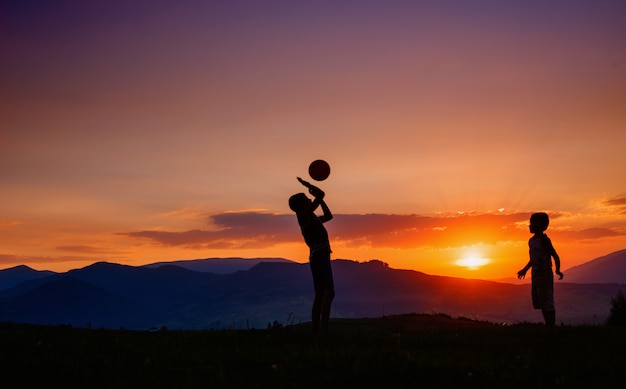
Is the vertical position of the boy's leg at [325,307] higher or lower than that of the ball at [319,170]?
lower

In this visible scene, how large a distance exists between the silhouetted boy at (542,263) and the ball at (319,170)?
670 cm

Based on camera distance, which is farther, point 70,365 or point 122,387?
point 70,365

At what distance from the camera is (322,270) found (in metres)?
14.6

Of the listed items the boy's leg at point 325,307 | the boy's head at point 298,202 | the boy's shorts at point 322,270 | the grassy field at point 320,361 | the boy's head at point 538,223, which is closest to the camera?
the grassy field at point 320,361

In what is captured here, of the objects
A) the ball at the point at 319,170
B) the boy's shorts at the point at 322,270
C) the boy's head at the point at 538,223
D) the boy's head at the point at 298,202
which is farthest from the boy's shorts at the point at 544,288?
the boy's head at the point at 298,202

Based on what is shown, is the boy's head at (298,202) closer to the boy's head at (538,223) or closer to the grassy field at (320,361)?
the grassy field at (320,361)

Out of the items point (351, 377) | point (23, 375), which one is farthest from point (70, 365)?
point (351, 377)

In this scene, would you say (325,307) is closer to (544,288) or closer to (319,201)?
(319,201)

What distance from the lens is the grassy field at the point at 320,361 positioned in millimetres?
8664

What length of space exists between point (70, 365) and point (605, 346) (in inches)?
399

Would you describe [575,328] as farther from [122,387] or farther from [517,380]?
[122,387]

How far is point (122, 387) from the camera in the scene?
27.7 ft

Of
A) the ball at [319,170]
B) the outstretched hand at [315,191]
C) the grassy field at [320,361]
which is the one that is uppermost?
the ball at [319,170]

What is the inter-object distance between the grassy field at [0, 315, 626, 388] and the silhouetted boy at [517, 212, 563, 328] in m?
4.47
